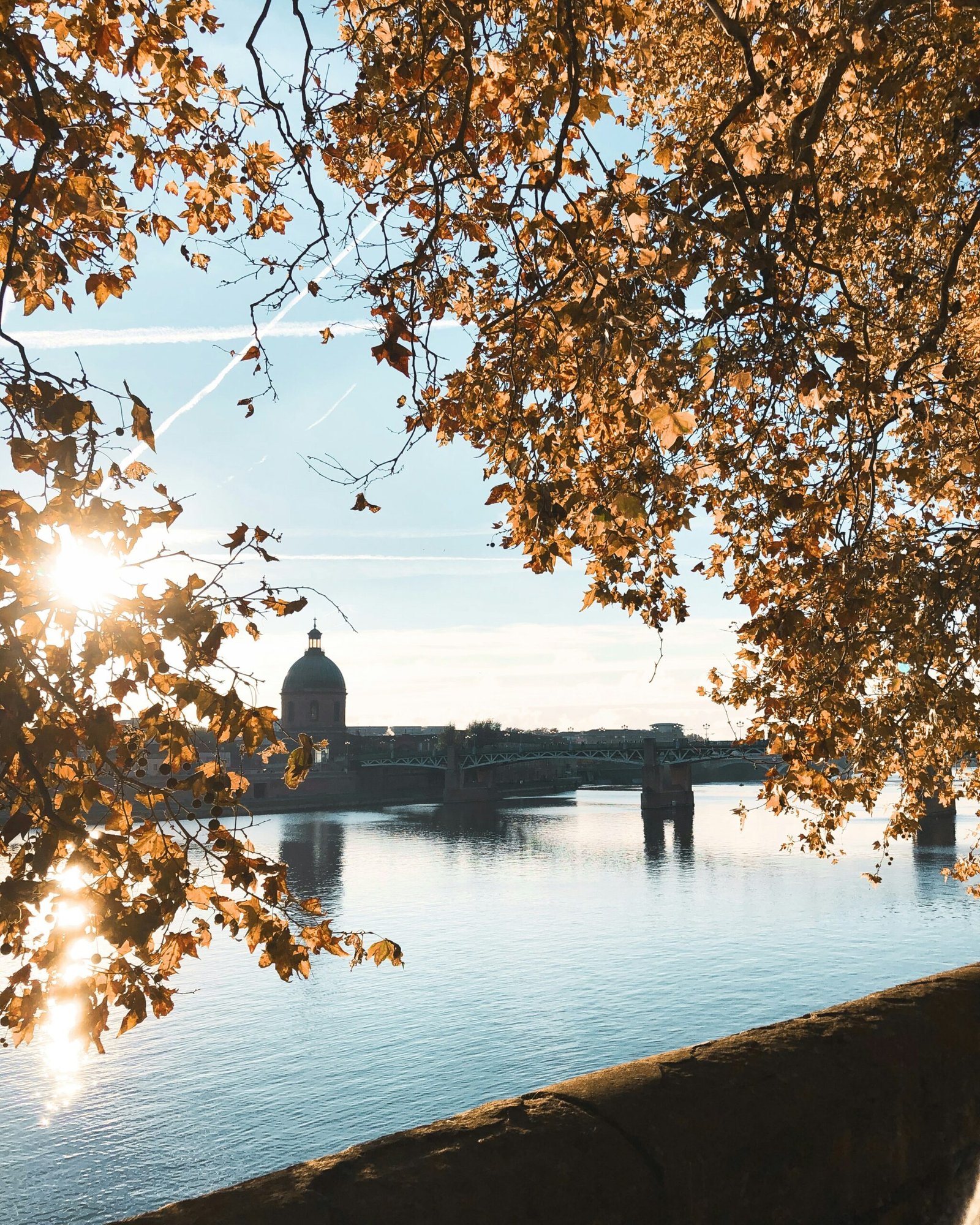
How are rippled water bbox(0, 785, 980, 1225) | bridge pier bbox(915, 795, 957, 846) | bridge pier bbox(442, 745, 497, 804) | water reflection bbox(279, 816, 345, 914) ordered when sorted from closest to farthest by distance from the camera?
rippled water bbox(0, 785, 980, 1225) < water reflection bbox(279, 816, 345, 914) < bridge pier bbox(915, 795, 957, 846) < bridge pier bbox(442, 745, 497, 804)

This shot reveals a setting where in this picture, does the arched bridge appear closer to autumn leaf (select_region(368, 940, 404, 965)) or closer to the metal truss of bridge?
the metal truss of bridge

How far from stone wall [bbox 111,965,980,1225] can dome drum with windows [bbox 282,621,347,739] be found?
112 m

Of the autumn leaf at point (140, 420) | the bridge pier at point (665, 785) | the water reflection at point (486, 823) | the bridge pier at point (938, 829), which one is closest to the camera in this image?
the autumn leaf at point (140, 420)

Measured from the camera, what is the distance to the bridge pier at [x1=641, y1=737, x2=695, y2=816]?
84188 millimetres

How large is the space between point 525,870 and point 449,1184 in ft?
163

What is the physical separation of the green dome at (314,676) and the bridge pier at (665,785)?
143ft

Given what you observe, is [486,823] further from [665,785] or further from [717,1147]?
[717,1147]

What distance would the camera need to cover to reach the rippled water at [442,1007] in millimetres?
19016

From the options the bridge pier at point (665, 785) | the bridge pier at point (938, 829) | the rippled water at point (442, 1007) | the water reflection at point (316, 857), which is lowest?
the rippled water at point (442, 1007)

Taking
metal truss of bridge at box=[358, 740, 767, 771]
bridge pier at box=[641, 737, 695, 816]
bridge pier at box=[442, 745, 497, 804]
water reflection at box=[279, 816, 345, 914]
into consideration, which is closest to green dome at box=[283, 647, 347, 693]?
metal truss of bridge at box=[358, 740, 767, 771]

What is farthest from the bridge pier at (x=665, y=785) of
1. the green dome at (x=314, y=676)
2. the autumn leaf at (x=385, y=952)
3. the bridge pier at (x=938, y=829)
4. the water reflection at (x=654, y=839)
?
the autumn leaf at (x=385, y=952)

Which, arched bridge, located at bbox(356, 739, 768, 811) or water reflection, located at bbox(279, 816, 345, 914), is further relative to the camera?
Result: arched bridge, located at bbox(356, 739, 768, 811)

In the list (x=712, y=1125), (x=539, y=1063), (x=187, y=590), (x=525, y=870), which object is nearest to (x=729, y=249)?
(x=187, y=590)

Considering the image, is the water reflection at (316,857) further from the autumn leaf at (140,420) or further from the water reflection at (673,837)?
the autumn leaf at (140,420)
